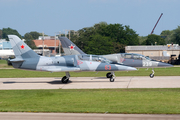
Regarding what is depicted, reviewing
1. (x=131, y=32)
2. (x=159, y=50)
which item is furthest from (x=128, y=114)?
(x=131, y=32)

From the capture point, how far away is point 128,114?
421 inches

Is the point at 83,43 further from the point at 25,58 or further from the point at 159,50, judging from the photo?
the point at 25,58

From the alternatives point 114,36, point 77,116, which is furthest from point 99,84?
point 114,36

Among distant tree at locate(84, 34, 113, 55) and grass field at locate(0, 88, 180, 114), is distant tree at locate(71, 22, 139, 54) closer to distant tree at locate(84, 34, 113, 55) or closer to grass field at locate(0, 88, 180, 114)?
distant tree at locate(84, 34, 113, 55)

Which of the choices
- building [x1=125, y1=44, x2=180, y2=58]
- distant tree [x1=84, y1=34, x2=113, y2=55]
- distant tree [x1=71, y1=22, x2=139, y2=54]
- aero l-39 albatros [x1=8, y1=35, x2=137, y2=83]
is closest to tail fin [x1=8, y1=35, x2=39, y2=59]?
aero l-39 albatros [x1=8, y1=35, x2=137, y2=83]

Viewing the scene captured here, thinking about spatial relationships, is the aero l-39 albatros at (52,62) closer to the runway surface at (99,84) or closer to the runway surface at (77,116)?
the runway surface at (99,84)

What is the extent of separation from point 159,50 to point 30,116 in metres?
72.4

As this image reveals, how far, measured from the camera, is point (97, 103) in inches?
511

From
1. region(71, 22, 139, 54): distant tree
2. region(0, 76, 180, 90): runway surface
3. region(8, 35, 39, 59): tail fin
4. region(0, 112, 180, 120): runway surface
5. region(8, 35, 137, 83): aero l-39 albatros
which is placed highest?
region(71, 22, 139, 54): distant tree

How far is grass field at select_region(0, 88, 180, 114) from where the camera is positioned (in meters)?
11.4

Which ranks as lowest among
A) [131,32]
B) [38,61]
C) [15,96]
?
[15,96]

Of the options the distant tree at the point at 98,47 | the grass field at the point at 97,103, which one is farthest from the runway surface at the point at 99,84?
the distant tree at the point at 98,47

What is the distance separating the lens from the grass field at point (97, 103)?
1139 centimetres

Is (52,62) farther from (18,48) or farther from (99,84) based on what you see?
(99,84)
